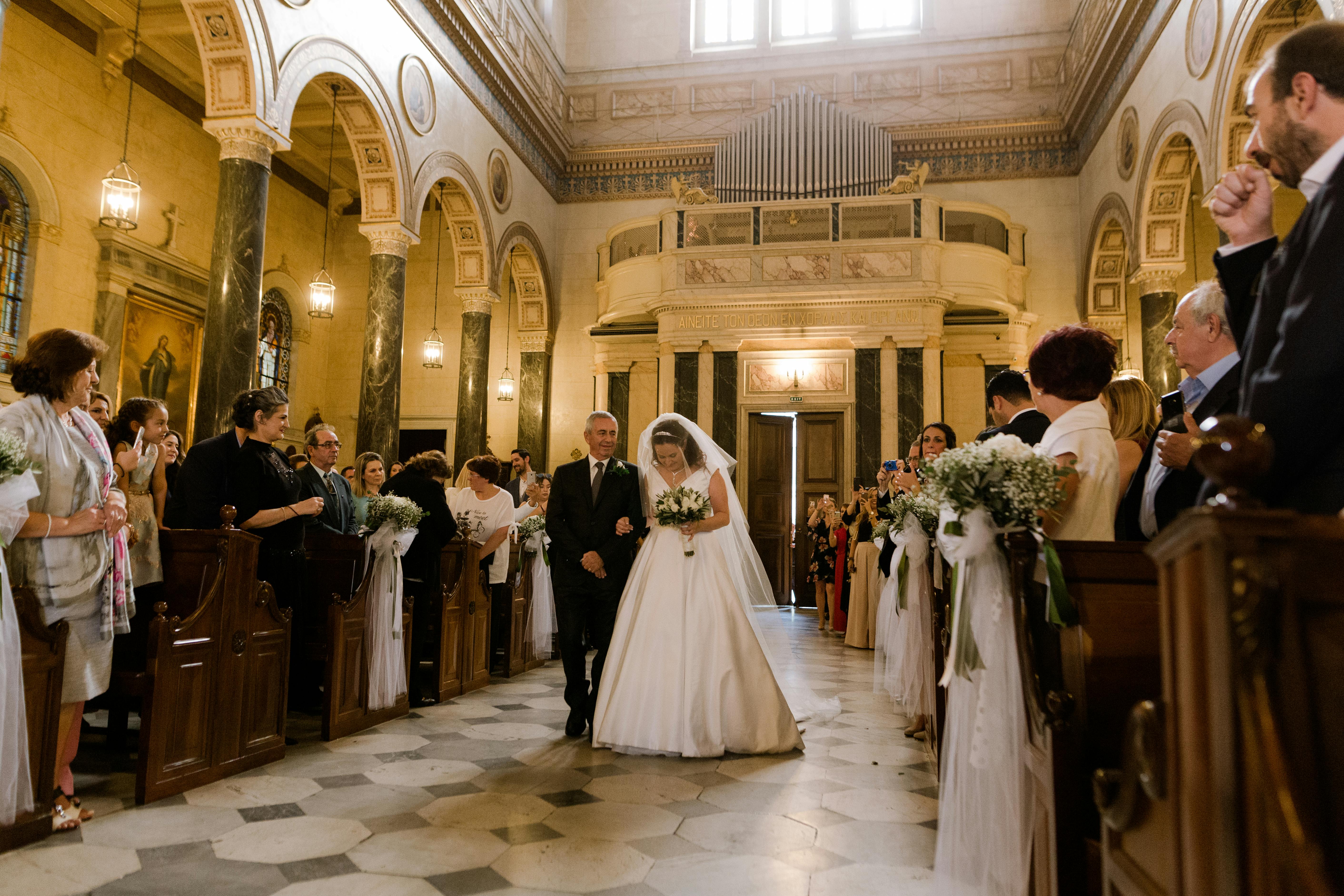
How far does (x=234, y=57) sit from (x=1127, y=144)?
11086 millimetres

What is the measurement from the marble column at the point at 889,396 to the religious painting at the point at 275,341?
10374 mm

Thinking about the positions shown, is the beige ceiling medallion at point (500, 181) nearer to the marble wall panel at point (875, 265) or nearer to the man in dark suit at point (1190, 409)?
the marble wall panel at point (875, 265)

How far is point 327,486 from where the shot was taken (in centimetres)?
558

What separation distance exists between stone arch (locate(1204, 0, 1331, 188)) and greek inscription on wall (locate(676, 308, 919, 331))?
191 inches

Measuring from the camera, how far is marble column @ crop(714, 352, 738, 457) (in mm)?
14148

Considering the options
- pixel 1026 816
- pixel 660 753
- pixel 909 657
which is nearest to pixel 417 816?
pixel 660 753

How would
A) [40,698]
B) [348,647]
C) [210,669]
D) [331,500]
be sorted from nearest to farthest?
1. [40,698]
2. [210,669]
3. [348,647]
4. [331,500]

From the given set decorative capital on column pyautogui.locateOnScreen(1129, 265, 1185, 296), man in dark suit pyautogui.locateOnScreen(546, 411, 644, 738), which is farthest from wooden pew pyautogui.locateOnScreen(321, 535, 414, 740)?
decorative capital on column pyautogui.locateOnScreen(1129, 265, 1185, 296)

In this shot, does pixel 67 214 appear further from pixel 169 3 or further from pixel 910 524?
pixel 910 524

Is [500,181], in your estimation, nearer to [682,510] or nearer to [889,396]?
[889,396]

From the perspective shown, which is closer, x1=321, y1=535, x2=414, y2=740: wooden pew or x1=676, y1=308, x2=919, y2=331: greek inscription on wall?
x1=321, y1=535, x2=414, y2=740: wooden pew

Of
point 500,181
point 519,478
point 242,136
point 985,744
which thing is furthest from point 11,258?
point 985,744

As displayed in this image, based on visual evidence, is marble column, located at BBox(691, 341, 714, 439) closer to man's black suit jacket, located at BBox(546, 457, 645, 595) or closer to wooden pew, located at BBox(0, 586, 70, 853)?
man's black suit jacket, located at BBox(546, 457, 645, 595)

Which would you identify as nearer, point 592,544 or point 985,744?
point 985,744
